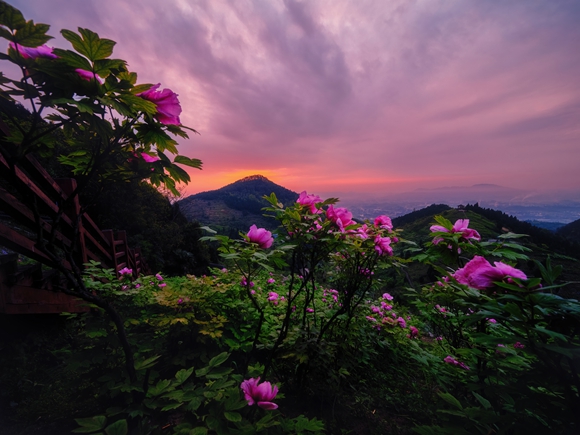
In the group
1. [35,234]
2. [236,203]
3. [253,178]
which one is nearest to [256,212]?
[236,203]

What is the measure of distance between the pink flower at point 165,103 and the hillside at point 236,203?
5801 cm

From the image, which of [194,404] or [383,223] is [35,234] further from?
[383,223]

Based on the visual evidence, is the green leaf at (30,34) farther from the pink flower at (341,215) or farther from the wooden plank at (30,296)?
the wooden plank at (30,296)

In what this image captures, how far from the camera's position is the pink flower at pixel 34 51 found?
0.91 meters

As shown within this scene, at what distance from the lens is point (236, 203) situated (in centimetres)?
9644

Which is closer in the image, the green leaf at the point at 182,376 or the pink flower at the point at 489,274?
the pink flower at the point at 489,274

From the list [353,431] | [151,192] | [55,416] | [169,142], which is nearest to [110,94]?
[169,142]

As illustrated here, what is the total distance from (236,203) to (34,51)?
98.0m

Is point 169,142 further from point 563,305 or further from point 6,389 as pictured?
point 6,389

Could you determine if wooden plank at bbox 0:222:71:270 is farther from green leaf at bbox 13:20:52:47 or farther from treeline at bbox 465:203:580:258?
treeline at bbox 465:203:580:258

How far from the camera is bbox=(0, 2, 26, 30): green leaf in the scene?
2.78ft

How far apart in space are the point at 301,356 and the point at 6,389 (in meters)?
2.67

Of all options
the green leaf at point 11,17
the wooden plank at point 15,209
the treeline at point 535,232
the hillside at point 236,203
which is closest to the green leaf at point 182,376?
the wooden plank at point 15,209

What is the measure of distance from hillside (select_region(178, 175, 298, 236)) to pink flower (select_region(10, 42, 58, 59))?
58.2m
